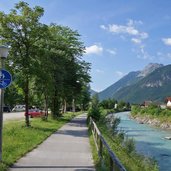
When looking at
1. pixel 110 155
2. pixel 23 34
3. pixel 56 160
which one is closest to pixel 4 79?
pixel 56 160

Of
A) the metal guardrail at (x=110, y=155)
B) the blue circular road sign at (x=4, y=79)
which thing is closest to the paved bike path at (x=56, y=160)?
the metal guardrail at (x=110, y=155)

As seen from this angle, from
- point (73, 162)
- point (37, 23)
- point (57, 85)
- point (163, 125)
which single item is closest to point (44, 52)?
point (37, 23)

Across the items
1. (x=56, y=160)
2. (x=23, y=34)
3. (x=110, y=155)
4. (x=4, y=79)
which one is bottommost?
(x=56, y=160)

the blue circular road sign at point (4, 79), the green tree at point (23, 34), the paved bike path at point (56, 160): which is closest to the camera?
the paved bike path at point (56, 160)

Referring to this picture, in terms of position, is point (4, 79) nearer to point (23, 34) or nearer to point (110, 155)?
point (110, 155)

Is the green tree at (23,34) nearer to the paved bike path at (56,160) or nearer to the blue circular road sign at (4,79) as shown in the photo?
the paved bike path at (56,160)

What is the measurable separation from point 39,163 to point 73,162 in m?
1.21

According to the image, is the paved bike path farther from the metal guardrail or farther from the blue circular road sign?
the blue circular road sign

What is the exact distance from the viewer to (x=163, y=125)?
64438 millimetres

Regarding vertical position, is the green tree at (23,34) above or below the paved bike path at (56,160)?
above

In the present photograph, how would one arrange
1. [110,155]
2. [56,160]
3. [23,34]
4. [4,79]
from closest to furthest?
[110,155], [4,79], [56,160], [23,34]

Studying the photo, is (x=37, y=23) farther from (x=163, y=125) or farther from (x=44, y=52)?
(x=163, y=125)

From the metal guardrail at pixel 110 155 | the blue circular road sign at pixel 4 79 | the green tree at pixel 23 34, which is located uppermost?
the green tree at pixel 23 34

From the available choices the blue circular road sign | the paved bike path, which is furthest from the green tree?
the blue circular road sign
